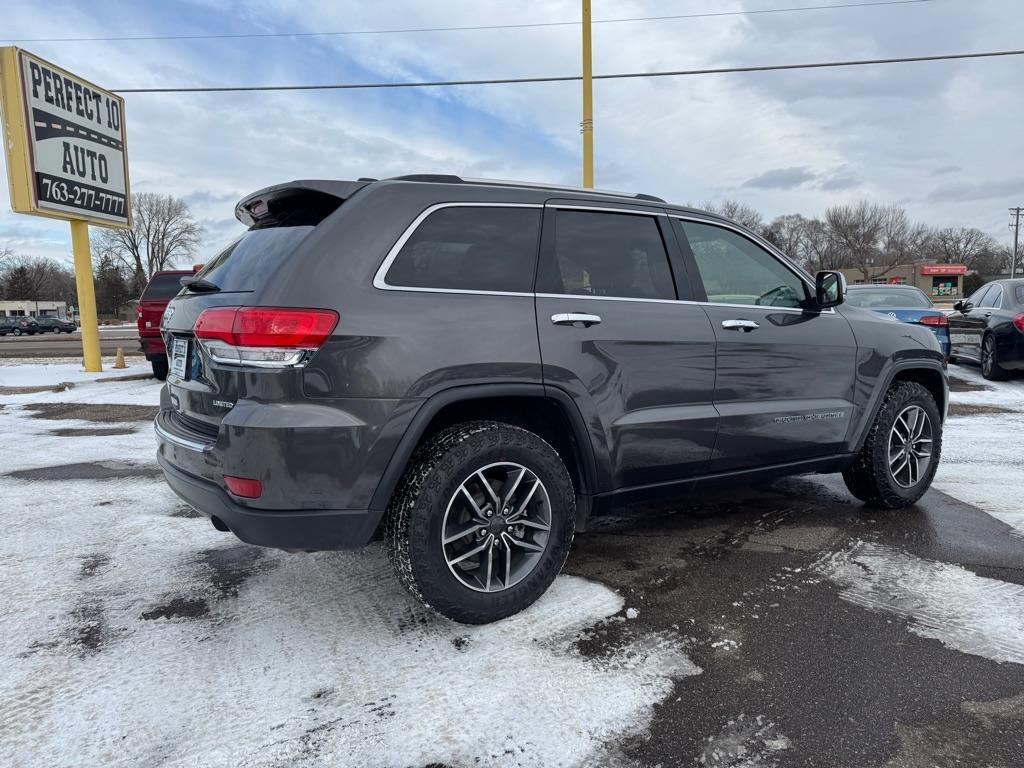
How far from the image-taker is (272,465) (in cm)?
241

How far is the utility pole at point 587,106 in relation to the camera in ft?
39.0

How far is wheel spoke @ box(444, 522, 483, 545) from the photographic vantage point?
8.89ft

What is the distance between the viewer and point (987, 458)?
5.69 meters

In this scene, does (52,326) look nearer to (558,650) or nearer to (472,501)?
(472,501)

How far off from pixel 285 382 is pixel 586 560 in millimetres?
1924

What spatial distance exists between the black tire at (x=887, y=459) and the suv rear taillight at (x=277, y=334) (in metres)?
3.43

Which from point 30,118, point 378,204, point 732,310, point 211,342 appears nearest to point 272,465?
point 211,342

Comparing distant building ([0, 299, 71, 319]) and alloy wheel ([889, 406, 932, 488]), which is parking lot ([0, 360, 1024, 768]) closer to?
alloy wheel ([889, 406, 932, 488])

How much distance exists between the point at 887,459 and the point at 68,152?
47.2ft

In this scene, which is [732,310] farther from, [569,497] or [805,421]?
[569,497]

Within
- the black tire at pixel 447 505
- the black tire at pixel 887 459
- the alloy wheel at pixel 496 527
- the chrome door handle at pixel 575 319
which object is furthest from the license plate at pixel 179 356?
the black tire at pixel 887 459

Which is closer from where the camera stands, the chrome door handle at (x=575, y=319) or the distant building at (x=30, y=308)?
the chrome door handle at (x=575, y=319)

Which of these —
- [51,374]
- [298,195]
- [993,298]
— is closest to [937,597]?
[298,195]

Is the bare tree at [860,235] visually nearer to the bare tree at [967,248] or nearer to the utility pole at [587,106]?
the bare tree at [967,248]
